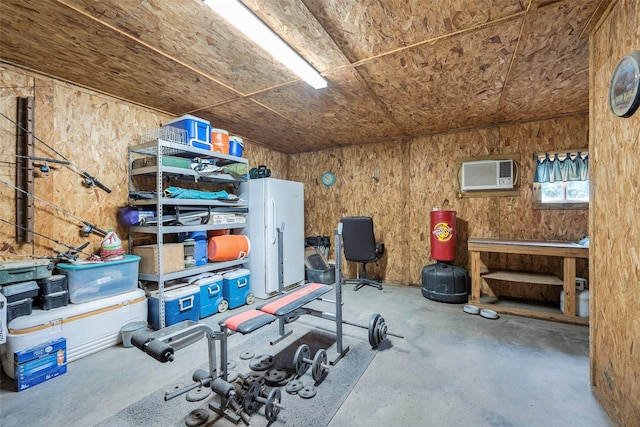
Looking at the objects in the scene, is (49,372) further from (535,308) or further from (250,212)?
(535,308)

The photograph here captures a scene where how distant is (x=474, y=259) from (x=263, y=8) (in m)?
3.77

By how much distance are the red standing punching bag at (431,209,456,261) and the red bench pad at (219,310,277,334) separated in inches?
119

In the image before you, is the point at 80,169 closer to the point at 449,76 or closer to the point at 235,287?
the point at 235,287

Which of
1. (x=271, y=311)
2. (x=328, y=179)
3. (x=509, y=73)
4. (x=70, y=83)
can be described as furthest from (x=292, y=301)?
(x=328, y=179)

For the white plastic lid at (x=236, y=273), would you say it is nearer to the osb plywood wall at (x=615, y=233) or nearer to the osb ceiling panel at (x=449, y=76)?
the osb ceiling panel at (x=449, y=76)

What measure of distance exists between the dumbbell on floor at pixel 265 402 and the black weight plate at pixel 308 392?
22cm

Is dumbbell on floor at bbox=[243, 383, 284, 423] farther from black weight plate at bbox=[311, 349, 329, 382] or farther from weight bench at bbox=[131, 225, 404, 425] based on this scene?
black weight plate at bbox=[311, 349, 329, 382]

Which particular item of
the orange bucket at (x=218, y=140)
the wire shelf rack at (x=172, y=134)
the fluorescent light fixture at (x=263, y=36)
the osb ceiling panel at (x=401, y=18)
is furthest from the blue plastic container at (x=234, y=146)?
the osb ceiling panel at (x=401, y=18)

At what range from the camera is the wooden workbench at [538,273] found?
3.06 meters

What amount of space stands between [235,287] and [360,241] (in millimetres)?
2108

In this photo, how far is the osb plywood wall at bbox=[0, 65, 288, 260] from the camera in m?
2.33

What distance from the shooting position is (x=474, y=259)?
12.0 ft

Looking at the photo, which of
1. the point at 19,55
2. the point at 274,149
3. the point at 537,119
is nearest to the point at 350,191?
the point at 274,149

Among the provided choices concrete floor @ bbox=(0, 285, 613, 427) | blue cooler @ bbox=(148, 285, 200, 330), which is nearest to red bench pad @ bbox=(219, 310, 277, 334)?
concrete floor @ bbox=(0, 285, 613, 427)
